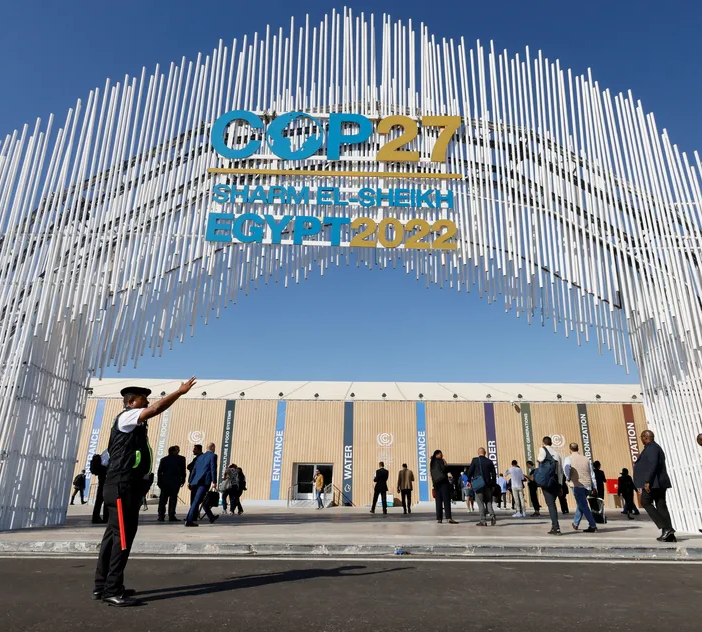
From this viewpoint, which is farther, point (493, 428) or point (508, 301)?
point (493, 428)

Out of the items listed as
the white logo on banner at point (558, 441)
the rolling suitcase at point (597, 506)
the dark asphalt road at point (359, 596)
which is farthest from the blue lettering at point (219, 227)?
the white logo on banner at point (558, 441)

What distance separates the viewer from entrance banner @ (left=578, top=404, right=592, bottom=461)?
2917 centimetres

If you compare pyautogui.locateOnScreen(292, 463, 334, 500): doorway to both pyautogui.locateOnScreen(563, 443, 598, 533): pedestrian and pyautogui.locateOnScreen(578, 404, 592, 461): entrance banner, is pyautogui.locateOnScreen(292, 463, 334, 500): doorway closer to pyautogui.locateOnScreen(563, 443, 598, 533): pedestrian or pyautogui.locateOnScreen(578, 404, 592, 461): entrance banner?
pyautogui.locateOnScreen(578, 404, 592, 461): entrance banner

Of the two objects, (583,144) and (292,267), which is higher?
(583,144)

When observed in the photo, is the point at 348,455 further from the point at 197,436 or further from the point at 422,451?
the point at 197,436

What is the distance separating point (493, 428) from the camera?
29594 millimetres

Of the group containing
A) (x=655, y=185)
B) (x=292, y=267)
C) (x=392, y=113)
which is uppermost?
(x=392, y=113)

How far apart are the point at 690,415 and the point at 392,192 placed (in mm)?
6353

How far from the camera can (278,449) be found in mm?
29531

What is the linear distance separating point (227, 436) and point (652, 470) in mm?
24564

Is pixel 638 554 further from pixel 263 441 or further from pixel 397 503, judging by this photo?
pixel 263 441

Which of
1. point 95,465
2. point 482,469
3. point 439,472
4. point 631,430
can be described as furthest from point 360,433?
point 95,465

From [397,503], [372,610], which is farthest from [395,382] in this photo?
[372,610]

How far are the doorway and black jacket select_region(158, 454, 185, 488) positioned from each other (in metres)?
18.2
